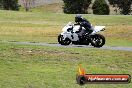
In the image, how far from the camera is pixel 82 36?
959 inches

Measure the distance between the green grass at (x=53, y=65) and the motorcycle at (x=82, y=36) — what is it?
1.87 m

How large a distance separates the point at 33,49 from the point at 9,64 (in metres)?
4.75

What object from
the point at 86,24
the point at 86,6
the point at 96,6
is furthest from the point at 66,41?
the point at 86,6

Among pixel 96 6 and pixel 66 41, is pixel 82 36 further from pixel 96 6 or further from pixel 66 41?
pixel 96 6

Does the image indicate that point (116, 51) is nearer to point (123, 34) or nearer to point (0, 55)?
point (0, 55)

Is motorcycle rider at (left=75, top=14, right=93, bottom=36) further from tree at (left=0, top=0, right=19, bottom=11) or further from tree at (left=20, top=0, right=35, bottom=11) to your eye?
tree at (left=20, top=0, right=35, bottom=11)

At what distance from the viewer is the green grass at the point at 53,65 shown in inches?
503

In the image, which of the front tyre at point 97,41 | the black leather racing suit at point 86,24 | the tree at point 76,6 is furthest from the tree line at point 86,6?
the black leather racing suit at point 86,24

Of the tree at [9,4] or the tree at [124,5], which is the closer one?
the tree at [124,5]

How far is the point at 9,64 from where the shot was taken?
16.9 meters

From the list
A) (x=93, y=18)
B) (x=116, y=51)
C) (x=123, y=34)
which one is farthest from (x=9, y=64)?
(x=93, y=18)

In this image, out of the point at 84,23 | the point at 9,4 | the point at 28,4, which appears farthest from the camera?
the point at 28,4

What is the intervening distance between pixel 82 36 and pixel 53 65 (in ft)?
24.9

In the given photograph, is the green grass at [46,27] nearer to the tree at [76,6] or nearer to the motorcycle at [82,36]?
the motorcycle at [82,36]
